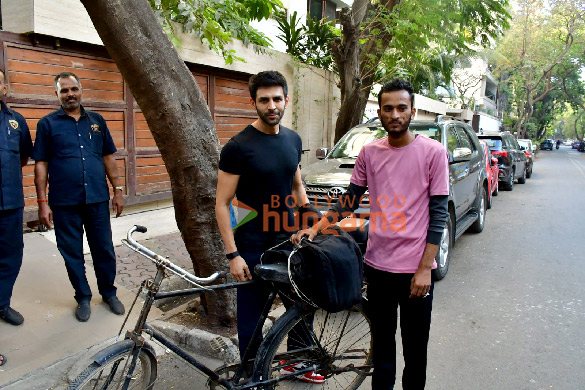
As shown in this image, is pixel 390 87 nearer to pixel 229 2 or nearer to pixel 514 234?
pixel 229 2

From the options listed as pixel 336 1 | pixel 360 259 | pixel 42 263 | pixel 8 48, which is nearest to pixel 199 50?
pixel 8 48

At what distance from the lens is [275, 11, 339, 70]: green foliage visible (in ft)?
36.1

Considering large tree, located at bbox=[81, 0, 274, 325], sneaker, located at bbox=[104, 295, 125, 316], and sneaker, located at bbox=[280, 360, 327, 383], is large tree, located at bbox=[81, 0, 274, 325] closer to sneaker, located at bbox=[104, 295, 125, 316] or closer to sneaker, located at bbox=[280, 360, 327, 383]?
sneaker, located at bbox=[104, 295, 125, 316]

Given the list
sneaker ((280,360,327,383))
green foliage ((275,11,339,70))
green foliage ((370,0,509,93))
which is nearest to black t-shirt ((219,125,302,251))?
sneaker ((280,360,327,383))

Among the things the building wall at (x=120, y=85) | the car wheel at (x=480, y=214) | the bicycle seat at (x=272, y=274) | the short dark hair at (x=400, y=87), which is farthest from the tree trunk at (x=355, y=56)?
the bicycle seat at (x=272, y=274)

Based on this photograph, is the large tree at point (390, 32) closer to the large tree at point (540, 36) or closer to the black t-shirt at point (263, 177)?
the black t-shirt at point (263, 177)

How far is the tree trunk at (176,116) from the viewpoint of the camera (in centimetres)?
330

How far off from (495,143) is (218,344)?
12.1 m

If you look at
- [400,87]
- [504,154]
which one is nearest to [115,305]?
[400,87]

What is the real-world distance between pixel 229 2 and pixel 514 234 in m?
6.31

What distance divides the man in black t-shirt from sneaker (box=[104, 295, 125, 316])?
1708 millimetres

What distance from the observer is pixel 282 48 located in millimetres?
12414

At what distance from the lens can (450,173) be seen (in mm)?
5414

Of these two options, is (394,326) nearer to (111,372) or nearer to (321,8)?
(111,372)
